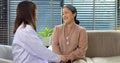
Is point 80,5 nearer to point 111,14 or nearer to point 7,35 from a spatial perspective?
point 111,14

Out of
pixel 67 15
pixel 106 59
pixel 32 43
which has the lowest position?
pixel 106 59

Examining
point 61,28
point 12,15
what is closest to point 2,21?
point 12,15

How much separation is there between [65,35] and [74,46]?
0.20 meters

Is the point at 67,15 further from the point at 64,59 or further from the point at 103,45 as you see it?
the point at 103,45

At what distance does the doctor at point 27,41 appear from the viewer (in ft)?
7.35

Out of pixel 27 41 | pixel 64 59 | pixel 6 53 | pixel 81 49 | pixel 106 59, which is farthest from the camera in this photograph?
pixel 106 59

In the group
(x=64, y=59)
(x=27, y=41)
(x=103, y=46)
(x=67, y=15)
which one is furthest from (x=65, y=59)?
(x=103, y=46)

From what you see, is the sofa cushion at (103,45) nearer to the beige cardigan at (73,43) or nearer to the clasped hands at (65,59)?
the beige cardigan at (73,43)

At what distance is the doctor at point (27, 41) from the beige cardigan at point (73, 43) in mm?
663

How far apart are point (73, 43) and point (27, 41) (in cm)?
95

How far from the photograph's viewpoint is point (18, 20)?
7.70 feet

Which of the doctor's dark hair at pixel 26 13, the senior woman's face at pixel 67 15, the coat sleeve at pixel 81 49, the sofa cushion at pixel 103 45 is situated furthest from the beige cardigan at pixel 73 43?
the doctor's dark hair at pixel 26 13

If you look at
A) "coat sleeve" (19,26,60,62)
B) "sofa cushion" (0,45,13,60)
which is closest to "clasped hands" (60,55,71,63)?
"coat sleeve" (19,26,60,62)

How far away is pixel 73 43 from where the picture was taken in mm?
3041
